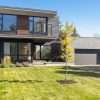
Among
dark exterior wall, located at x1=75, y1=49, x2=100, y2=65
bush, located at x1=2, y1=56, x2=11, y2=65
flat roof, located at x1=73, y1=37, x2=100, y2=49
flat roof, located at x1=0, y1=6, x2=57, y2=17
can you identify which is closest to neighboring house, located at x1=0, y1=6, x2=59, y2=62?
flat roof, located at x1=0, y1=6, x2=57, y2=17

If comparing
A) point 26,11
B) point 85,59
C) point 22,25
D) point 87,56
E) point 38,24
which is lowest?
point 85,59

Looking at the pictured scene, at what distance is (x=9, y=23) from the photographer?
3122cm

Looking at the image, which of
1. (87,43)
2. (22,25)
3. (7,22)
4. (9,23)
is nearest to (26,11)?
(22,25)

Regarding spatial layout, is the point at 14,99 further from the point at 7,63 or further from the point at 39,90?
the point at 7,63

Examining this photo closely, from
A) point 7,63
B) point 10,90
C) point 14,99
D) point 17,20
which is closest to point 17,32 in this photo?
point 17,20

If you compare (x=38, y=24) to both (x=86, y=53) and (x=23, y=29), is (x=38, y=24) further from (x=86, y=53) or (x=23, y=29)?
(x=86, y=53)

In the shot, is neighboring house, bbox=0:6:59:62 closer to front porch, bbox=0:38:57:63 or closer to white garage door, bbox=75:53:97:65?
front porch, bbox=0:38:57:63

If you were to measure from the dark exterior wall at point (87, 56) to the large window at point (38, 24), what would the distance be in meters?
10.2

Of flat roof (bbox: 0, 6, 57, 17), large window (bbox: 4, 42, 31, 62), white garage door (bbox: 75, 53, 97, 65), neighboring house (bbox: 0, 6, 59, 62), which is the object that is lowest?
white garage door (bbox: 75, 53, 97, 65)

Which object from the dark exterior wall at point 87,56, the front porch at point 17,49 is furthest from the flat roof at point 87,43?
the front porch at point 17,49

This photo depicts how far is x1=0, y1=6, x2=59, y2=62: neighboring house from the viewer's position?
31094mm

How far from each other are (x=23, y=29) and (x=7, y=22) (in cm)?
200

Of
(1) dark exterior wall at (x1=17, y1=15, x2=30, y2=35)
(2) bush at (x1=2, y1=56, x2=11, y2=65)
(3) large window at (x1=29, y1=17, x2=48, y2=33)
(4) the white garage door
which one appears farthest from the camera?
(4) the white garage door

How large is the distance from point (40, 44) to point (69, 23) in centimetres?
2277
